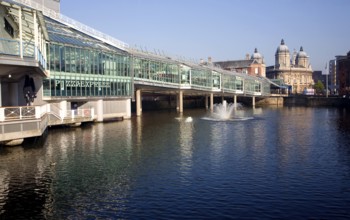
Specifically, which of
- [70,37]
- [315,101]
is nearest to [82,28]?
[70,37]

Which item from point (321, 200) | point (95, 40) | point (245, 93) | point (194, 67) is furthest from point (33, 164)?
point (245, 93)

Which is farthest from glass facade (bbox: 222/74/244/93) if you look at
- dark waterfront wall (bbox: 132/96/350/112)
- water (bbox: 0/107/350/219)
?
water (bbox: 0/107/350/219)

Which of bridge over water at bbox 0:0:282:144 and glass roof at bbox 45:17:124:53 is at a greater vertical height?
glass roof at bbox 45:17:124:53

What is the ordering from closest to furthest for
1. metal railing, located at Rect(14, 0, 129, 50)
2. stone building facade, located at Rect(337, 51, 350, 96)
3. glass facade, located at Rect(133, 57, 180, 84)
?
metal railing, located at Rect(14, 0, 129, 50) < glass facade, located at Rect(133, 57, 180, 84) < stone building facade, located at Rect(337, 51, 350, 96)

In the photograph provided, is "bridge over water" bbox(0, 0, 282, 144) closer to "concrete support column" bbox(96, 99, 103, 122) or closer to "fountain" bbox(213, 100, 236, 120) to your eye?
"concrete support column" bbox(96, 99, 103, 122)

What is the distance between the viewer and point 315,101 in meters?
152

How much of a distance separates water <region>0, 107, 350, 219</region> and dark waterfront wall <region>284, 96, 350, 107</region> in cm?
10068

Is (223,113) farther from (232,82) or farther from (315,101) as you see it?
(315,101)

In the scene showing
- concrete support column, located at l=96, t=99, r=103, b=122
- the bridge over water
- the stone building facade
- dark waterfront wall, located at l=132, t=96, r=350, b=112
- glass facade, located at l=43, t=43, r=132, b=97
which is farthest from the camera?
the stone building facade

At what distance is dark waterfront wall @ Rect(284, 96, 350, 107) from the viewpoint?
458ft

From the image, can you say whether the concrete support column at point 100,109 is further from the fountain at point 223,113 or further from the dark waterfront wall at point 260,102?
the dark waterfront wall at point 260,102

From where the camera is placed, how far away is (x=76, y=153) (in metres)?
38.7

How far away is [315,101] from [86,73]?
352 feet

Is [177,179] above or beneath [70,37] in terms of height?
beneath
